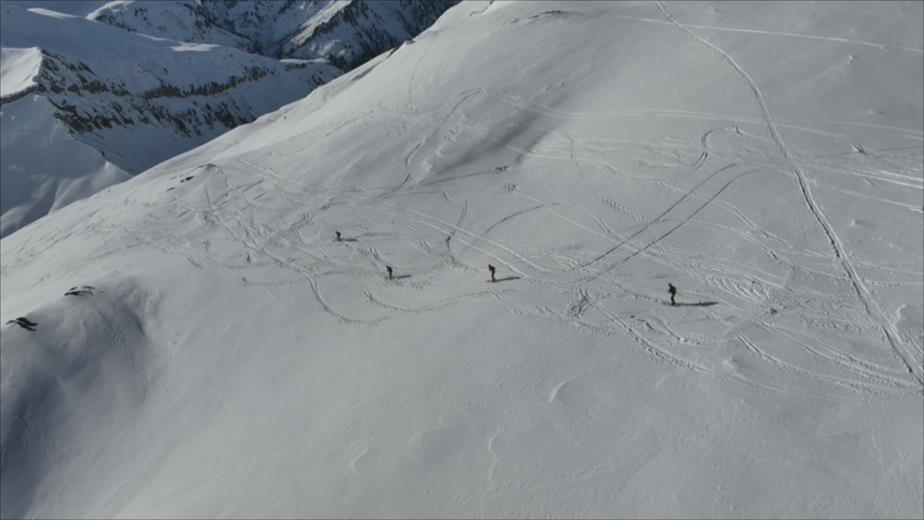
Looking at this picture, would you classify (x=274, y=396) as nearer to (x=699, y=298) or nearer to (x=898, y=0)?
(x=699, y=298)

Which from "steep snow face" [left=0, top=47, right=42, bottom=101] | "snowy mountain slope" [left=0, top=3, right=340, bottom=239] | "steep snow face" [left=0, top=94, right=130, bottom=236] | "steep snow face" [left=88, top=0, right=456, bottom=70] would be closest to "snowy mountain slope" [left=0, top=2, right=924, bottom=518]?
"steep snow face" [left=0, top=94, right=130, bottom=236]

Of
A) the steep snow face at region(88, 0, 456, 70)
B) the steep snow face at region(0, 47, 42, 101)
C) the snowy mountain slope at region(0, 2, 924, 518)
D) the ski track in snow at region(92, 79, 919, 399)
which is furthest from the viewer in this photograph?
the steep snow face at region(88, 0, 456, 70)

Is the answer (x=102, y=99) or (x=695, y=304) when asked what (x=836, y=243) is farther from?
(x=102, y=99)

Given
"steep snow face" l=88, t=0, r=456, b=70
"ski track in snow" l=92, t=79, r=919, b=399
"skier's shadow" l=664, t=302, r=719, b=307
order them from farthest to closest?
1. "steep snow face" l=88, t=0, r=456, b=70
2. "skier's shadow" l=664, t=302, r=719, b=307
3. "ski track in snow" l=92, t=79, r=919, b=399

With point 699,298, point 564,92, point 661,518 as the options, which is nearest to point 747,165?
point 699,298

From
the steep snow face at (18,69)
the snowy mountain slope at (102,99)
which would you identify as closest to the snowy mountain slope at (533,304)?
the snowy mountain slope at (102,99)

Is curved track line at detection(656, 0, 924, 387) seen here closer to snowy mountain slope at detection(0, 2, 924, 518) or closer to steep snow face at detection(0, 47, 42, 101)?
snowy mountain slope at detection(0, 2, 924, 518)

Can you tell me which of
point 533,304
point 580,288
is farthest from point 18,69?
point 580,288

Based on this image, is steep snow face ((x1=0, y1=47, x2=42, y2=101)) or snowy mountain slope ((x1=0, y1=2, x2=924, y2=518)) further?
steep snow face ((x1=0, y1=47, x2=42, y2=101))
